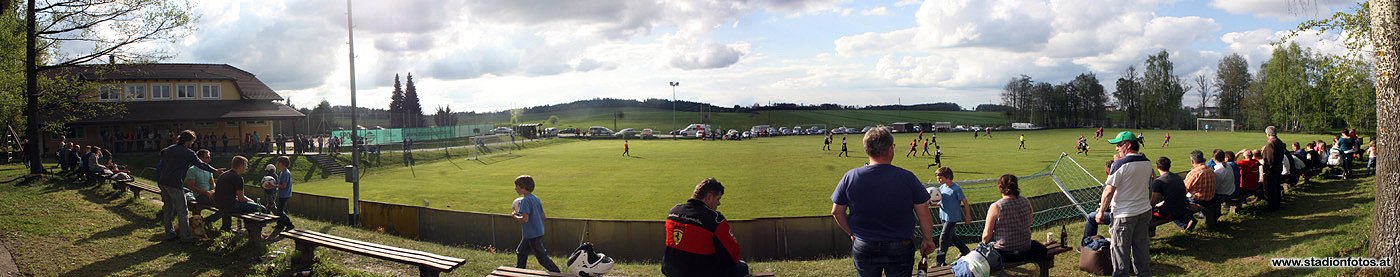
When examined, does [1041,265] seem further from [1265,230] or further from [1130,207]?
[1265,230]

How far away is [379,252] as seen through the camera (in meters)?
7.59

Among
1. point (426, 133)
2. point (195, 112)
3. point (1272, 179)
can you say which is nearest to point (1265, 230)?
point (1272, 179)

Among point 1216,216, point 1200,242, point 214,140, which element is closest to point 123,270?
point 1200,242

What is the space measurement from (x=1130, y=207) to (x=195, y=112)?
151ft

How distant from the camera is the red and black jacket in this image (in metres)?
5.04

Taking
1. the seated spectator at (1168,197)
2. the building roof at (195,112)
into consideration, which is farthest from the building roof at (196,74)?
the seated spectator at (1168,197)

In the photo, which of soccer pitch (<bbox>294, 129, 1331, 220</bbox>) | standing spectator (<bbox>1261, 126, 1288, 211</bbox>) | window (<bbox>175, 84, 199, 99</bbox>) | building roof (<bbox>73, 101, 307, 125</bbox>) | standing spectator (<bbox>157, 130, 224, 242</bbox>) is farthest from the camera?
window (<bbox>175, 84, 199, 99</bbox>)

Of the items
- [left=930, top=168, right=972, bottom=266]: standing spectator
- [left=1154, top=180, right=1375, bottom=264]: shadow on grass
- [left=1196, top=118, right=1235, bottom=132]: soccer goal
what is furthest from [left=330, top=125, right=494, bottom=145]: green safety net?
[left=1196, top=118, right=1235, bottom=132]: soccer goal

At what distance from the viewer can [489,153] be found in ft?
156

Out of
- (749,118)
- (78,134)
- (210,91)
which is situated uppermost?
(210,91)

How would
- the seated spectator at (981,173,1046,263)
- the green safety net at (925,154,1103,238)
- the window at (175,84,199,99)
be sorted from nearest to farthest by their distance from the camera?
1. the seated spectator at (981,173,1046,263)
2. the green safety net at (925,154,1103,238)
3. the window at (175,84,199,99)

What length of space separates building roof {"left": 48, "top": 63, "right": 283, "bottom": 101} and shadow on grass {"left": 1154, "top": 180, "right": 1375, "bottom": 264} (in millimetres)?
45911

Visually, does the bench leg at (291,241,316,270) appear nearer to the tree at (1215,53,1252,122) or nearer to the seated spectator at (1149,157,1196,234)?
the seated spectator at (1149,157,1196,234)

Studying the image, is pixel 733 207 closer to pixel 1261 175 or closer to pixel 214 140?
pixel 1261 175
